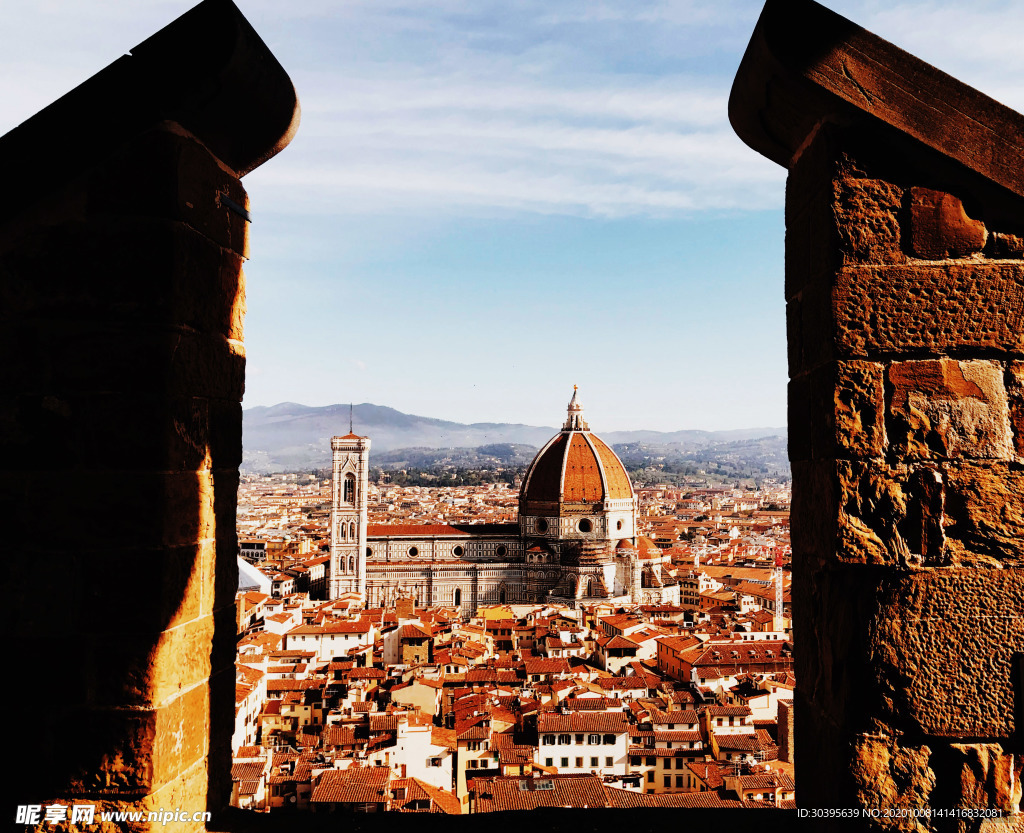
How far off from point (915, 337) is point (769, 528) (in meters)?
65.0

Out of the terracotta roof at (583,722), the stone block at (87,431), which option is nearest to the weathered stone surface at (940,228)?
the stone block at (87,431)

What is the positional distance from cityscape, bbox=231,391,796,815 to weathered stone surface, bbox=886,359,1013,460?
57.0 inches

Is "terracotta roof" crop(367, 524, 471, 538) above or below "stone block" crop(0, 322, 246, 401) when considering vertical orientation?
below

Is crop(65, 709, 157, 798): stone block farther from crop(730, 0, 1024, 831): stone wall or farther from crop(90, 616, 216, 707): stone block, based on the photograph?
crop(730, 0, 1024, 831): stone wall

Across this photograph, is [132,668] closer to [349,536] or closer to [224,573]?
[224,573]

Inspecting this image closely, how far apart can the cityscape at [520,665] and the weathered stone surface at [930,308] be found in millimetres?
1566

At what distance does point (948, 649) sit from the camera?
1.61m

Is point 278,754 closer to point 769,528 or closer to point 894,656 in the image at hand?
point 894,656

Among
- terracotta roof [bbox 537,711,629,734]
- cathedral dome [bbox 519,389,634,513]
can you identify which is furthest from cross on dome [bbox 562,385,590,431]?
terracotta roof [bbox 537,711,629,734]

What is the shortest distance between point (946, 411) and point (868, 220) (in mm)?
389

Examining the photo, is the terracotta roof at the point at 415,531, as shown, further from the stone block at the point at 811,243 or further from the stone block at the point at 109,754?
the stone block at the point at 811,243

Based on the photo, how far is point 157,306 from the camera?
186 cm

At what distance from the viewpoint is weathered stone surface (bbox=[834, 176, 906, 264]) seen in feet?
5.45

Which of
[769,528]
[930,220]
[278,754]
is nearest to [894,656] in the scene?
[930,220]
